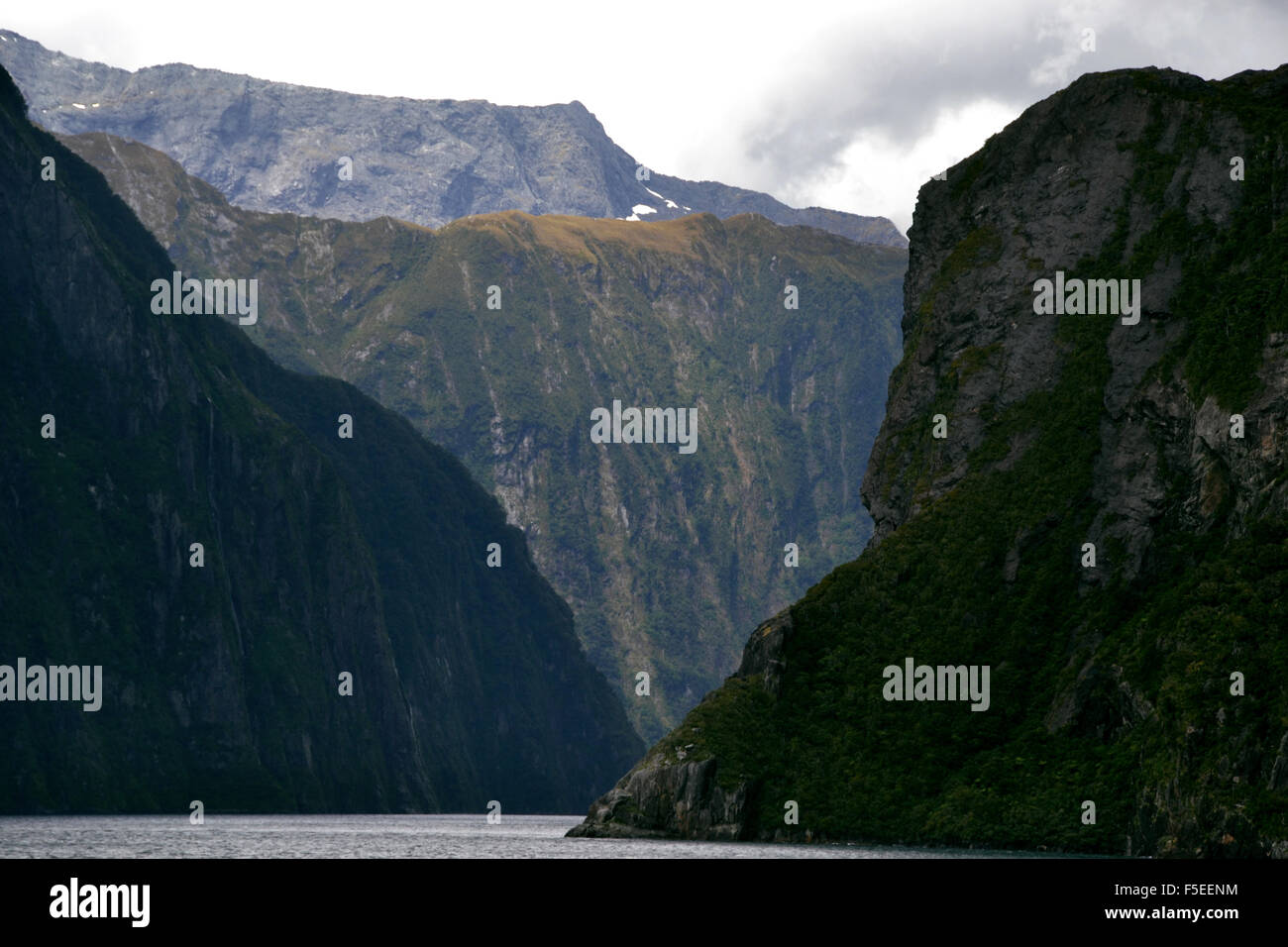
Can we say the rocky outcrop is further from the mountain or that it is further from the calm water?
the calm water

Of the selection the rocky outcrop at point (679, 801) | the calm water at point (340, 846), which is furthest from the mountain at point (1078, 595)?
the calm water at point (340, 846)

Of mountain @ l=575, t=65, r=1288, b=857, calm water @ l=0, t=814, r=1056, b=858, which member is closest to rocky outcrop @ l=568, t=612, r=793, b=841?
mountain @ l=575, t=65, r=1288, b=857

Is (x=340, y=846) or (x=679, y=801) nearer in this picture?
(x=340, y=846)

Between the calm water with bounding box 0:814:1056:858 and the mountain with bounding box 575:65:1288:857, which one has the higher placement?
the mountain with bounding box 575:65:1288:857

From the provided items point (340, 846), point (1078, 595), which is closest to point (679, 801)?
point (340, 846)

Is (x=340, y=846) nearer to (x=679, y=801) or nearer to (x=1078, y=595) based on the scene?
(x=679, y=801)

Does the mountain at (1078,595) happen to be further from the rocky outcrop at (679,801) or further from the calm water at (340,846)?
the calm water at (340,846)
